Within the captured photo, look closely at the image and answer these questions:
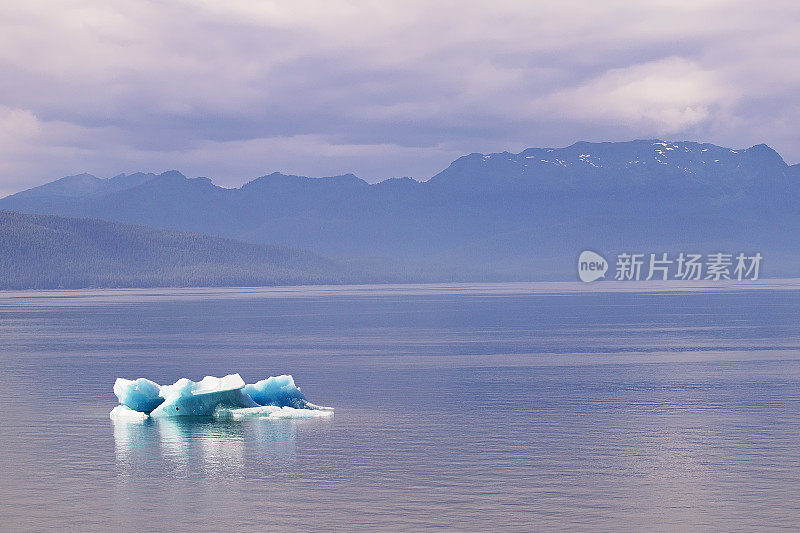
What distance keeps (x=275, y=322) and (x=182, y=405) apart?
9739cm

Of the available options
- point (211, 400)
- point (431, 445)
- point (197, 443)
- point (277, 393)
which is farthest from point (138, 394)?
point (431, 445)

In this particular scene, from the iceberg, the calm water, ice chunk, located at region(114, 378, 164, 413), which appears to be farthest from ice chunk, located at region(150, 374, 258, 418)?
the calm water

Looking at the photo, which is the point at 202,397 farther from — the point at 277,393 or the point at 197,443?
the point at 197,443

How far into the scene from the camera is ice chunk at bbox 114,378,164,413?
49812mm

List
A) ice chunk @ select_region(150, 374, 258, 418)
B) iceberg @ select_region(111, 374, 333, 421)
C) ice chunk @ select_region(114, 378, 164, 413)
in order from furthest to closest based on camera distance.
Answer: ice chunk @ select_region(114, 378, 164, 413)
iceberg @ select_region(111, 374, 333, 421)
ice chunk @ select_region(150, 374, 258, 418)

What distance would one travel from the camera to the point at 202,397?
4978cm

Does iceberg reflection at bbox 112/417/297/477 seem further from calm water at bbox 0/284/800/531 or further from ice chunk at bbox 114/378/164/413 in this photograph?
ice chunk at bbox 114/378/164/413

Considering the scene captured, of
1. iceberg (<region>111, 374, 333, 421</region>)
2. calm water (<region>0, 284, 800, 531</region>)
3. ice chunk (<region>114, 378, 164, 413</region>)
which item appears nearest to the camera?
calm water (<region>0, 284, 800, 531</region>)

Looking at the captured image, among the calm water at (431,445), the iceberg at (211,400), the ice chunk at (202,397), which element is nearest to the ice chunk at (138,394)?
the iceberg at (211,400)

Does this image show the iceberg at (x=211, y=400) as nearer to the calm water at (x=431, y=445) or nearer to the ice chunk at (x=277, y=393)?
the ice chunk at (x=277, y=393)

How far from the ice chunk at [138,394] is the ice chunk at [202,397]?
1.34ft

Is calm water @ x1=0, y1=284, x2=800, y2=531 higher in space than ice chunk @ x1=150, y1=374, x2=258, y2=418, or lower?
lower

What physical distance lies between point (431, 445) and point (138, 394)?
568 inches

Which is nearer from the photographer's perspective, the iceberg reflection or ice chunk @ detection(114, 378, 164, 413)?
the iceberg reflection
